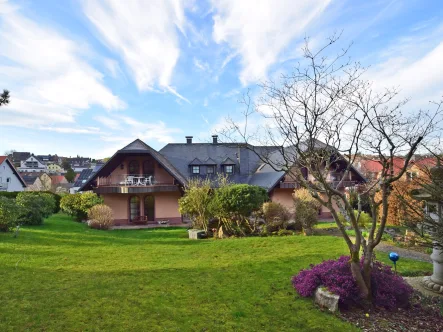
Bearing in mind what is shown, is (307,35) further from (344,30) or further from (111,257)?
(111,257)

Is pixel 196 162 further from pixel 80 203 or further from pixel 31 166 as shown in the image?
Answer: pixel 31 166

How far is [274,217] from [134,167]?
11772 mm

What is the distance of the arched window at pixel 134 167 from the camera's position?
21812 mm

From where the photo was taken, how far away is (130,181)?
20438mm

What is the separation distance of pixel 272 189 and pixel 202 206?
7945 millimetres

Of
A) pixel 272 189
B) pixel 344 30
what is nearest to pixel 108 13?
pixel 344 30

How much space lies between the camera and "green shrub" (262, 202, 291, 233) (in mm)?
14438

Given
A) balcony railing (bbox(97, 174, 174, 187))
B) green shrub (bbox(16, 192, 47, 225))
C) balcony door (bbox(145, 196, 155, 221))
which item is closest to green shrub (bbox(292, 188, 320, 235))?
balcony railing (bbox(97, 174, 174, 187))

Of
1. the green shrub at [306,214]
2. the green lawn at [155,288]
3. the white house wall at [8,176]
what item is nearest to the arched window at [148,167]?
the green lawn at [155,288]

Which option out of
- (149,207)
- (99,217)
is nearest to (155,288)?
(99,217)

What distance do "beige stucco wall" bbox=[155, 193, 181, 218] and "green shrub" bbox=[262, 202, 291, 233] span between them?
28.7 feet

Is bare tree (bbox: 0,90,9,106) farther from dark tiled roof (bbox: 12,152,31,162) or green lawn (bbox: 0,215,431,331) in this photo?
dark tiled roof (bbox: 12,152,31,162)

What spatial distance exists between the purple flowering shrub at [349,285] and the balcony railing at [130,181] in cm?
1597

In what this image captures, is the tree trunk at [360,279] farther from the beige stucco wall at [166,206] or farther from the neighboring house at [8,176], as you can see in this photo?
the neighboring house at [8,176]
